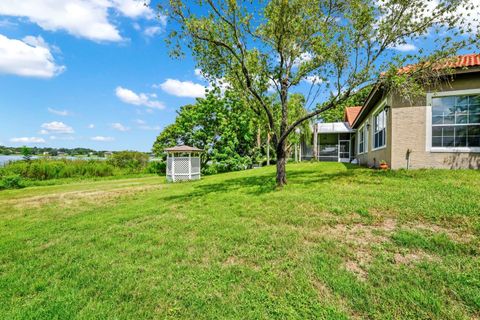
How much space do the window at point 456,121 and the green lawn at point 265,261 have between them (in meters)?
2.62

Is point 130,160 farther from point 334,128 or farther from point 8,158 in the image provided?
point 334,128

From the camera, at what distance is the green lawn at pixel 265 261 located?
2527 millimetres

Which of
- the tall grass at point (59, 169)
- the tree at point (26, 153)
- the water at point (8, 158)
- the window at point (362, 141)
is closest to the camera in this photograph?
the window at point (362, 141)

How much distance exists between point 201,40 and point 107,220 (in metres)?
6.27

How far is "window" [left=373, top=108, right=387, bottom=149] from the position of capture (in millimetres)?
10148

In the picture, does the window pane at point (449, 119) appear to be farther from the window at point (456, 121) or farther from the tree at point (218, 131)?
the tree at point (218, 131)

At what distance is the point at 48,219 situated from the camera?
6484 millimetres

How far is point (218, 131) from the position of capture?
72.8 feet

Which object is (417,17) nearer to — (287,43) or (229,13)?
(287,43)

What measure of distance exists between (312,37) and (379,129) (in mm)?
5939

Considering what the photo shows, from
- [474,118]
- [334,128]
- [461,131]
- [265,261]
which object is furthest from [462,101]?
[334,128]

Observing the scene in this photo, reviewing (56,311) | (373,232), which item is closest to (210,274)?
(56,311)

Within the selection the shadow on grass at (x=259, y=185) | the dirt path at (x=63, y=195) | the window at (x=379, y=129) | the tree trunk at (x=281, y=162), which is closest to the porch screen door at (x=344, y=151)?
A: the window at (x=379, y=129)

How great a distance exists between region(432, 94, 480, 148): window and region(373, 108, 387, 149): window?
1.87m
